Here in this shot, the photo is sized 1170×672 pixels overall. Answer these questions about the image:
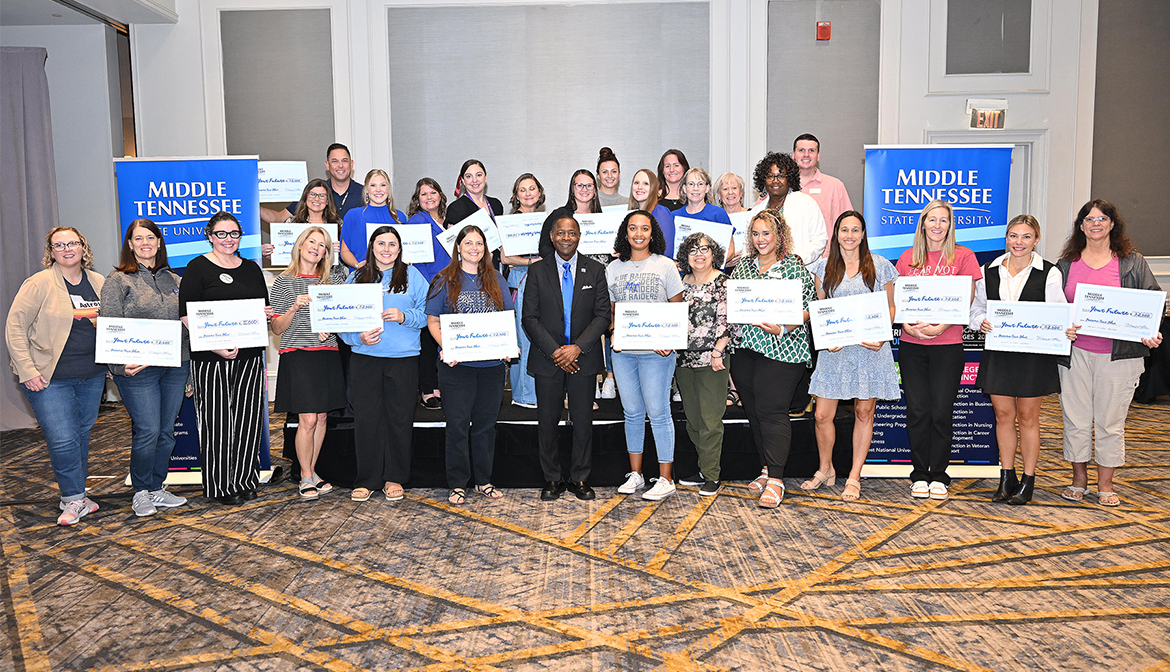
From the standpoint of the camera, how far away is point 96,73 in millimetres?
7172

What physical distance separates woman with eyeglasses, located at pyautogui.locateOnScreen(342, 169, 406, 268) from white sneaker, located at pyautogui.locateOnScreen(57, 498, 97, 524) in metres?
2.06

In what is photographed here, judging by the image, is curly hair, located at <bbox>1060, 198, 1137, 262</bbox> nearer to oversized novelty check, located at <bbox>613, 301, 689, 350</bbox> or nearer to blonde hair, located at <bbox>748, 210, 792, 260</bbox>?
blonde hair, located at <bbox>748, 210, 792, 260</bbox>

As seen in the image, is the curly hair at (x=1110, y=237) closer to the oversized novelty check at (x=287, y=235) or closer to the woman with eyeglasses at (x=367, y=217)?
the woman with eyeglasses at (x=367, y=217)

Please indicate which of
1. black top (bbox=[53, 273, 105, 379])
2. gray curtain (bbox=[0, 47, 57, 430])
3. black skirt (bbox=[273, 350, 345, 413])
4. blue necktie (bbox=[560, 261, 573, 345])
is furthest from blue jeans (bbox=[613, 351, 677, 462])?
gray curtain (bbox=[0, 47, 57, 430])

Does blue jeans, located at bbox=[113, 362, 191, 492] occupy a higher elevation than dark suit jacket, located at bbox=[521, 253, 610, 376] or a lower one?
lower

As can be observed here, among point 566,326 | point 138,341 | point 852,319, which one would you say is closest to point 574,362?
point 566,326

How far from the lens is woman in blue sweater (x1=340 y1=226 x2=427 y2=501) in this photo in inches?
173

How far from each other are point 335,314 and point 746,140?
4.59 m

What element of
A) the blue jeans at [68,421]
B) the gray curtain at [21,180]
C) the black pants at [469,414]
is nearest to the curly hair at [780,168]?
the black pants at [469,414]

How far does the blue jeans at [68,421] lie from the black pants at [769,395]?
3676 mm

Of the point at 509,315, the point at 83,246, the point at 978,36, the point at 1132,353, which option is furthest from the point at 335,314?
the point at 978,36

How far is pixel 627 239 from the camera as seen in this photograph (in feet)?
14.8

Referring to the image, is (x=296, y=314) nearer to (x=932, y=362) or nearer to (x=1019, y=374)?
(x=932, y=362)

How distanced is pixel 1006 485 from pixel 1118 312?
3.72 feet
